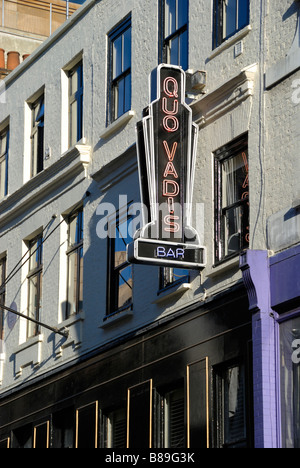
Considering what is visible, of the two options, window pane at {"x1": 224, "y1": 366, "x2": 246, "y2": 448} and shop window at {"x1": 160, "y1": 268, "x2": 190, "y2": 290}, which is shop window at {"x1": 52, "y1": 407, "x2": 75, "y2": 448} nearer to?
shop window at {"x1": 160, "y1": 268, "x2": 190, "y2": 290}

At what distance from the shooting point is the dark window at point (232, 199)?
20.9 metres

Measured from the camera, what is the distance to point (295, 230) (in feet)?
62.7

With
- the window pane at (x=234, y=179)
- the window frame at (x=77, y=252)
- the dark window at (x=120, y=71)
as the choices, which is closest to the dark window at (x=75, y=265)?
the window frame at (x=77, y=252)

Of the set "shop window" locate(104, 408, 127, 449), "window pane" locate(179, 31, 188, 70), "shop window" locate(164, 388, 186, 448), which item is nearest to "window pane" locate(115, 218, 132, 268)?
"shop window" locate(104, 408, 127, 449)

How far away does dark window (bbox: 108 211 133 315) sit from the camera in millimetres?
24547

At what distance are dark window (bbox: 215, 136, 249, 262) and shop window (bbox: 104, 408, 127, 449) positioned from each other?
4.34 metres

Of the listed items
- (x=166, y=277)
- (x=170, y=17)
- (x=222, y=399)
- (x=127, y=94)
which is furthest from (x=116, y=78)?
(x=222, y=399)

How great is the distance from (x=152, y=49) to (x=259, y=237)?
6161mm

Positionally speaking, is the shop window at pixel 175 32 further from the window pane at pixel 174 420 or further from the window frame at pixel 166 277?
the window pane at pixel 174 420

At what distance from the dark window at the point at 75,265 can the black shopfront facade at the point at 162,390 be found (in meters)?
1.50

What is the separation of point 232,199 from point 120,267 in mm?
4216

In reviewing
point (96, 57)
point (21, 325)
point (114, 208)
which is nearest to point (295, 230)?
point (114, 208)

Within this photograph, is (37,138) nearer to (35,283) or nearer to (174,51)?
(35,283)

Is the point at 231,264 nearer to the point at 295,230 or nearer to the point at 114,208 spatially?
the point at 295,230
